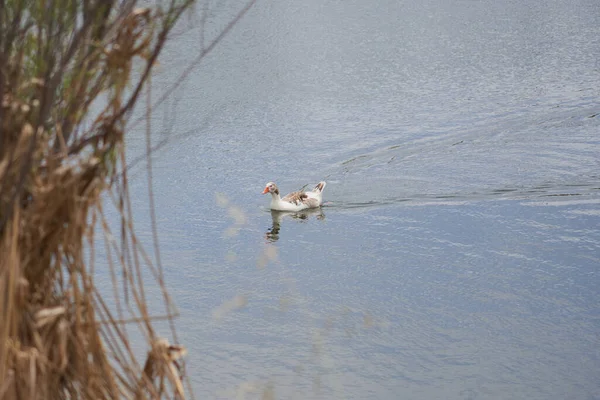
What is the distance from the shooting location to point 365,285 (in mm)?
7645

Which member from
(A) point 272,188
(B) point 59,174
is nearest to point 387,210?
(A) point 272,188

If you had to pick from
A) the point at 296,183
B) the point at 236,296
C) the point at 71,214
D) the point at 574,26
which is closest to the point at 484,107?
the point at 296,183

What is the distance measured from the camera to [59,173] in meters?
2.62

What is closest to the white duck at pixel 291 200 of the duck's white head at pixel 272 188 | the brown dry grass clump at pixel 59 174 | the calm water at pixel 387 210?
the duck's white head at pixel 272 188

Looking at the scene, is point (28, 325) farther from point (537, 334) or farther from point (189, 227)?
point (189, 227)

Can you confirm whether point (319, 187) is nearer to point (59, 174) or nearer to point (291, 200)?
point (291, 200)

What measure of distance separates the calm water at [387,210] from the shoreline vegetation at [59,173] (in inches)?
8.4

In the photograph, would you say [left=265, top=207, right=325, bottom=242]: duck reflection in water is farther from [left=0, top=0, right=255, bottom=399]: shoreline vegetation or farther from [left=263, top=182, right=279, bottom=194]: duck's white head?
[left=0, top=0, right=255, bottom=399]: shoreline vegetation

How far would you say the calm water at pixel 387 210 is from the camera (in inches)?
250

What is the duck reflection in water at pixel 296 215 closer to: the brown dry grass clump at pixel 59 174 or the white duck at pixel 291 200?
the white duck at pixel 291 200

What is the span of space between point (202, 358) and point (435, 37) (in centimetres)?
1081

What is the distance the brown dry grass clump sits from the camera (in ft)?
8.66

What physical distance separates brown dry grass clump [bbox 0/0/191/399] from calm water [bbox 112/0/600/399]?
23 centimetres

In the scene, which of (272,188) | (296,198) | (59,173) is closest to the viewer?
(59,173)
